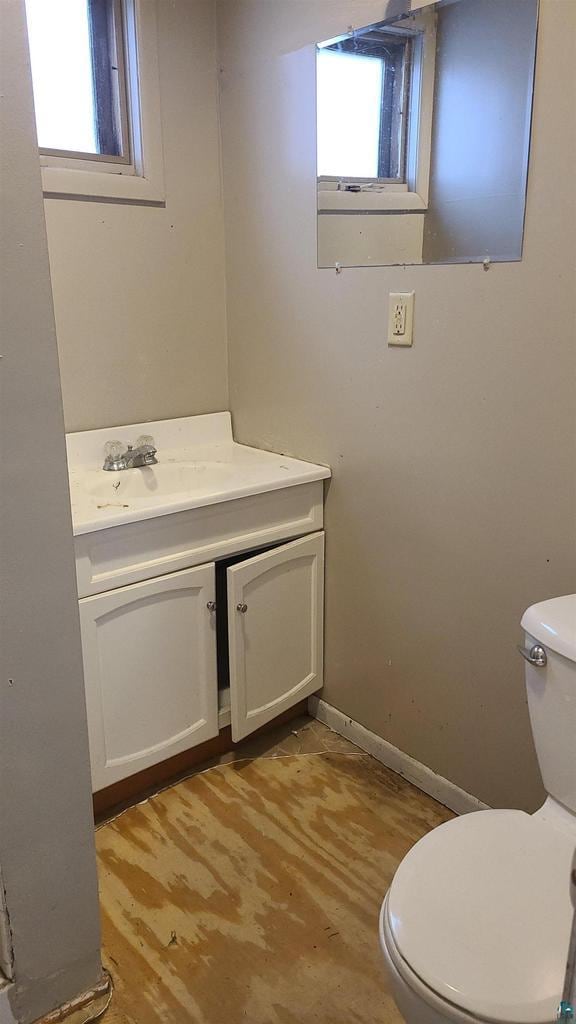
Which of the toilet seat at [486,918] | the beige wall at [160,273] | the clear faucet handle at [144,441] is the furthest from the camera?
the clear faucet handle at [144,441]

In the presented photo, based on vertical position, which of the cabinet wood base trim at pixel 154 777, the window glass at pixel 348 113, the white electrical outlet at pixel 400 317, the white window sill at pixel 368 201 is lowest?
the cabinet wood base trim at pixel 154 777

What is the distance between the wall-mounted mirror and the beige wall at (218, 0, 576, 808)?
41mm

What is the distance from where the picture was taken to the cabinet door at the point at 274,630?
6.02ft

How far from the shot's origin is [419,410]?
65.7 inches

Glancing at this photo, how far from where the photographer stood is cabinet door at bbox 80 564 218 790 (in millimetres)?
1613

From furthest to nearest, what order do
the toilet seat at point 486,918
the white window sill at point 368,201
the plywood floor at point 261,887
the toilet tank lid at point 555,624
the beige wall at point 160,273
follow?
the beige wall at point 160,273
the white window sill at point 368,201
the plywood floor at point 261,887
the toilet tank lid at point 555,624
the toilet seat at point 486,918

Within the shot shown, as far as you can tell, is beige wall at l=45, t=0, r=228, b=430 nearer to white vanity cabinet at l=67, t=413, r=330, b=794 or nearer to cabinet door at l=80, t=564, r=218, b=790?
white vanity cabinet at l=67, t=413, r=330, b=794

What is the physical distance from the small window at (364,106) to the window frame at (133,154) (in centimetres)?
44

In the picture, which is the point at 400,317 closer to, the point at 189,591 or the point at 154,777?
the point at 189,591

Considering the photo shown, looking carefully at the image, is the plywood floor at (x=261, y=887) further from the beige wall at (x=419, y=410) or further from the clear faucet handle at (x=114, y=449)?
the clear faucet handle at (x=114, y=449)

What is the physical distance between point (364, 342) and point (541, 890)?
1182mm

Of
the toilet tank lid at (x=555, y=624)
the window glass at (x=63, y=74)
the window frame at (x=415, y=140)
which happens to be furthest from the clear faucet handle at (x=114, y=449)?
the toilet tank lid at (x=555, y=624)

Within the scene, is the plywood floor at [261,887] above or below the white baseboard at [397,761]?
below

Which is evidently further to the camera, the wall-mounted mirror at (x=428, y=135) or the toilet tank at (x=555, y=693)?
the wall-mounted mirror at (x=428, y=135)
